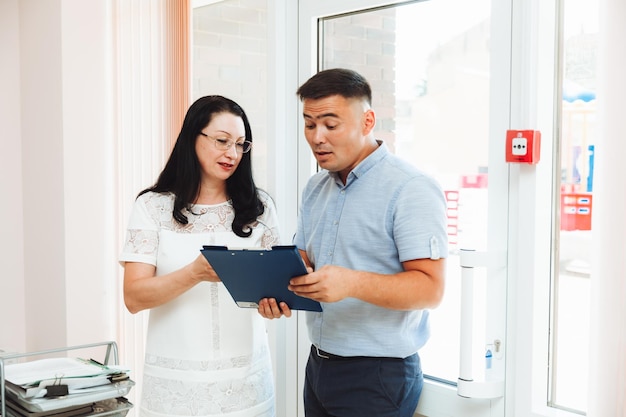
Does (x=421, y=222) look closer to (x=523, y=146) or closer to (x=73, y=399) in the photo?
(x=523, y=146)

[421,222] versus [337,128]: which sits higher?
[337,128]

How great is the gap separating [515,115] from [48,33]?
2.14 meters

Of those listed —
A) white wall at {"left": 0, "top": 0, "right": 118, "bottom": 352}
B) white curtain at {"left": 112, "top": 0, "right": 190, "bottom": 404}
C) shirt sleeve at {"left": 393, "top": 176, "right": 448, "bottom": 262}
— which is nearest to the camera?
shirt sleeve at {"left": 393, "top": 176, "right": 448, "bottom": 262}

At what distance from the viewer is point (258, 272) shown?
1731 mm

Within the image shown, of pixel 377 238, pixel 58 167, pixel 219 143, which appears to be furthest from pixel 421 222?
pixel 58 167

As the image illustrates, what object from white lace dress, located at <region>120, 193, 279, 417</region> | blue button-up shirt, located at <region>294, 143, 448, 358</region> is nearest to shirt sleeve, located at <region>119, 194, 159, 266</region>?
white lace dress, located at <region>120, 193, 279, 417</region>

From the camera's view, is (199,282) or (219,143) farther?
(219,143)

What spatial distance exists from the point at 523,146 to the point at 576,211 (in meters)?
0.23

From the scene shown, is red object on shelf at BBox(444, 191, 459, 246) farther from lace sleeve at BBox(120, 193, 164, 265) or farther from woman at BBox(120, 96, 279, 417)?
lace sleeve at BBox(120, 193, 164, 265)

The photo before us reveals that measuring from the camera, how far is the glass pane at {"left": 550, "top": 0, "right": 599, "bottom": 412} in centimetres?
197

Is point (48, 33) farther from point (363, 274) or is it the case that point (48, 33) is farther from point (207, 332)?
point (363, 274)

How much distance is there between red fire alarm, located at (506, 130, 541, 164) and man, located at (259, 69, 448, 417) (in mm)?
323

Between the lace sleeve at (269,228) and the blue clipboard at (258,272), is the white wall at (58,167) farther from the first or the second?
the blue clipboard at (258,272)

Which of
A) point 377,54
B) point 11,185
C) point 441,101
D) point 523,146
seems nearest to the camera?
point 523,146
